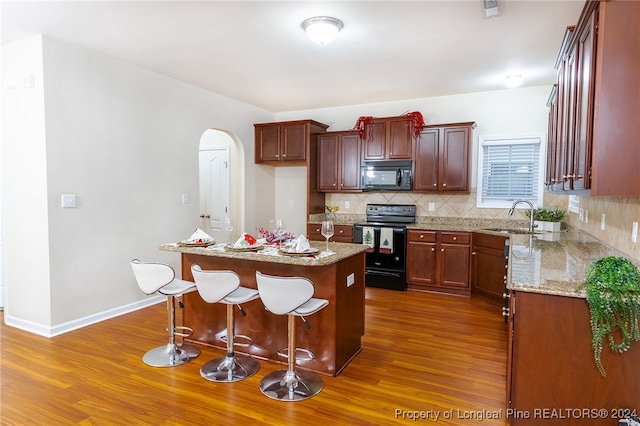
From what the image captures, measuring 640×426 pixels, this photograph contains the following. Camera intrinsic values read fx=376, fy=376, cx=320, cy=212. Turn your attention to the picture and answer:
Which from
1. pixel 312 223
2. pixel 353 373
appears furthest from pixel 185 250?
pixel 312 223

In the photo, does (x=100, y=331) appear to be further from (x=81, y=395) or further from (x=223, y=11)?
(x=223, y=11)

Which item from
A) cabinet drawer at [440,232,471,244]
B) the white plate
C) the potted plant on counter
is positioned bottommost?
cabinet drawer at [440,232,471,244]

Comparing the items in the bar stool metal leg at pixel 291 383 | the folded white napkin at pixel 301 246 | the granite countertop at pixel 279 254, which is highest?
the folded white napkin at pixel 301 246

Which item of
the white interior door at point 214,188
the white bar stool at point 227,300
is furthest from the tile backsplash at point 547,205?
the white bar stool at point 227,300

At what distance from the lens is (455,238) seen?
16.1ft

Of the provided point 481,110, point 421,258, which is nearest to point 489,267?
point 421,258

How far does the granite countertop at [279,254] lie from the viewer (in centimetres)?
255

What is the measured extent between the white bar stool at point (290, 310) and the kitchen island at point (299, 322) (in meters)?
0.16

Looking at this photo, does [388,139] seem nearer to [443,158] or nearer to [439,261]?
[443,158]

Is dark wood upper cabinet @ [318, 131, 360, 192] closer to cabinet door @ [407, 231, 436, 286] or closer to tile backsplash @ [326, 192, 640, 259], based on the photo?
tile backsplash @ [326, 192, 640, 259]

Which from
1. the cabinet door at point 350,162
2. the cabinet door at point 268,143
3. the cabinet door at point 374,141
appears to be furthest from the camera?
the cabinet door at point 268,143

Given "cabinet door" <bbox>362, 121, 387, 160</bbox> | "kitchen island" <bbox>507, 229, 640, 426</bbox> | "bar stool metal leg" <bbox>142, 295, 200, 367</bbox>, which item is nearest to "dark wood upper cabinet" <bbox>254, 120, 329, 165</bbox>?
"cabinet door" <bbox>362, 121, 387, 160</bbox>

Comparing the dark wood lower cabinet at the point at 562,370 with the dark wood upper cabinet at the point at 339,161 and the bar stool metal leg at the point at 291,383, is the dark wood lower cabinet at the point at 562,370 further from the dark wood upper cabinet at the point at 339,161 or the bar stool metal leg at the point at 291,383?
the dark wood upper cabinet at the point at 339,161

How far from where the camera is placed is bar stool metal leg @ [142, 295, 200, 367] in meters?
2.94
